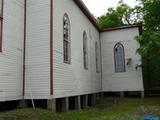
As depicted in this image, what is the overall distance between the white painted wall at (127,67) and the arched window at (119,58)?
0.29 metres

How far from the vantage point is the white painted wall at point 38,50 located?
10.3 meters

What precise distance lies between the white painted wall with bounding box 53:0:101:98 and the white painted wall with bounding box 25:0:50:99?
55cm

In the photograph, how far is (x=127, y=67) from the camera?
2034cm

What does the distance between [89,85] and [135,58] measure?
5.96 metres

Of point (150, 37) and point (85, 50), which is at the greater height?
point (150, 37)

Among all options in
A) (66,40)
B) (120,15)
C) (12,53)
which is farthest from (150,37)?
(120,15)

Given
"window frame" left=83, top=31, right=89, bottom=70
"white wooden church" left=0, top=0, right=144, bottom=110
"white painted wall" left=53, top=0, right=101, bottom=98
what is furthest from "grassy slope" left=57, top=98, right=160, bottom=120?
"window frame" left=83, top=31, right=89, bottom=70

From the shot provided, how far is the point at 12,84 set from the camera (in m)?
9.90

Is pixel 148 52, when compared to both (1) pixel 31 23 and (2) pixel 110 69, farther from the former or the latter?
(1) pixel 31 23

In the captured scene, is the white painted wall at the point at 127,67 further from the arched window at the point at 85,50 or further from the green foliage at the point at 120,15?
the green foliage at the point at 120,15

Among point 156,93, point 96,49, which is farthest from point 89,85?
point 156,93

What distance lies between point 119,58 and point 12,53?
502 inches

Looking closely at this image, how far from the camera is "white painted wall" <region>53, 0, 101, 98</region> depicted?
36.8 feet

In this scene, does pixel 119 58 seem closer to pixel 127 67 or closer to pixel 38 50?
pixel 127 67
